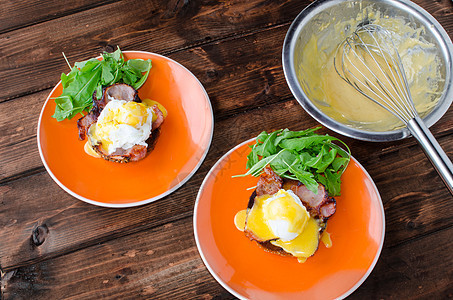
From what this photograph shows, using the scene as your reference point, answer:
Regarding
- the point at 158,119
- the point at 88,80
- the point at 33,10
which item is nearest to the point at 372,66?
the point at 158,119

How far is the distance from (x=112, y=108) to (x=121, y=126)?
9cm

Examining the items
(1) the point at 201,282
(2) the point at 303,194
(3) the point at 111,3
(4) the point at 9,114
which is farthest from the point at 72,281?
(3) the point at 111,3

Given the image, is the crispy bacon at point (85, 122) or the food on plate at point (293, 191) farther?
the crispy bacon at point (85, 122)

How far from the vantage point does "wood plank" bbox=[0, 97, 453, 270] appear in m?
1.50

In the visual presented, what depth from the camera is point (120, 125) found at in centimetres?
140

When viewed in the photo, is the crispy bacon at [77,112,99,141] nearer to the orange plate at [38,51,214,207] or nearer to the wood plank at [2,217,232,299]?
the orange plate at [38,51,214,207]

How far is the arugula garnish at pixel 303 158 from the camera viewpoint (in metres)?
1.33

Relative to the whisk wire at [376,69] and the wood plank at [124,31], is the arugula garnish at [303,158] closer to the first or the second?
the whisk wire at [376,69]

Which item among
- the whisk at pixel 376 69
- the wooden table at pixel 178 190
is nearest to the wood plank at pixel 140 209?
the wooden table at pixel 178 190

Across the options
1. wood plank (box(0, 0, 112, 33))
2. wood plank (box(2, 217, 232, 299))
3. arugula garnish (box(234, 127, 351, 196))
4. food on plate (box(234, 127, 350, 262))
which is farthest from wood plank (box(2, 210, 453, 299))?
wood plank (box(0, 0, 112, 33))

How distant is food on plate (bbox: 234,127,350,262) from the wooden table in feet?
0.73

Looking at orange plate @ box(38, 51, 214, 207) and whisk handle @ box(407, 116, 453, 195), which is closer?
whisk handle @ box(407, 116, 453, 195)

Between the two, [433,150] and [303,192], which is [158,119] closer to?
[303,192]

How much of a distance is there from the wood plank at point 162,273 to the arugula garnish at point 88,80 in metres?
0.56
